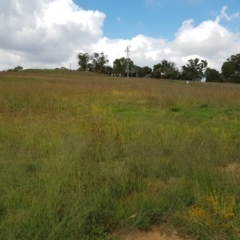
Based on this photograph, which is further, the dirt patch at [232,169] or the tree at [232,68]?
the tree at [232,68]

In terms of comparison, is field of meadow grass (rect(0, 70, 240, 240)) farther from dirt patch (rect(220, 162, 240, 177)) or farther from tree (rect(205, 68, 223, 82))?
tree (rect(205, 68, 223, 82))

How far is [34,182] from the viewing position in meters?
3.57

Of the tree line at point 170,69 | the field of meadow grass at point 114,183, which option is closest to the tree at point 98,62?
the tree line at point 170,69

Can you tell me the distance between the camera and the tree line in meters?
75.1

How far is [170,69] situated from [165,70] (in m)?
1.67

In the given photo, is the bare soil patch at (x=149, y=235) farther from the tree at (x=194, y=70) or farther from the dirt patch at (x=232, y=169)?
the tree at (x=194, y=70)

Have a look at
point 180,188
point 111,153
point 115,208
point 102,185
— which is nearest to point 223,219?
point 180,188

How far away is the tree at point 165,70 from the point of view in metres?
84.4

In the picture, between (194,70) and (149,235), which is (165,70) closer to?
(194,70)

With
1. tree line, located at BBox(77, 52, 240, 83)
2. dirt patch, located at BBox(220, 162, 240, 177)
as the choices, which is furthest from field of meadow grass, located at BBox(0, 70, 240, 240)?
tree line, located at BBox(77, 52, 240, 83)

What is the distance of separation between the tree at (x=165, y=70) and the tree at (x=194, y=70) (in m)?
3.10

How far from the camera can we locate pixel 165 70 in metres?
85.8

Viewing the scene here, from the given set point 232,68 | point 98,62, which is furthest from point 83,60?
point 232,68

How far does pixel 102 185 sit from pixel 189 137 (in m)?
2.73
